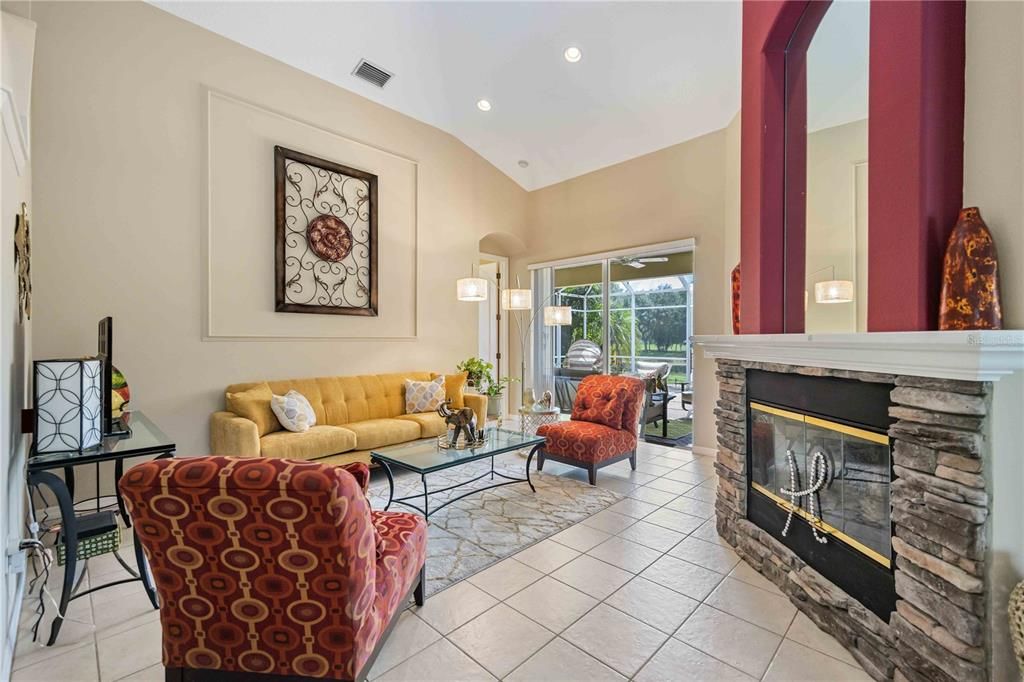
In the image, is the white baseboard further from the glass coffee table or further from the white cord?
the white cord

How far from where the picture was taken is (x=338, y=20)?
13.4 feet

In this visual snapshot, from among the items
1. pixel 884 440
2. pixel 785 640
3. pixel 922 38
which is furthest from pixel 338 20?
pixel 785 640

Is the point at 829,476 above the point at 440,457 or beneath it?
above

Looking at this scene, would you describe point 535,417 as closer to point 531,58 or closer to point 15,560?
point 531,58

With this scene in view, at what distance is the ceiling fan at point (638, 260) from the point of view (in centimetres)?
544

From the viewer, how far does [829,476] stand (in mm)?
2143

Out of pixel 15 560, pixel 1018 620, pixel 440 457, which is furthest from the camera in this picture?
pixel 440 457

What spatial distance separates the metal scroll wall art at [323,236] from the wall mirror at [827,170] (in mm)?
3912

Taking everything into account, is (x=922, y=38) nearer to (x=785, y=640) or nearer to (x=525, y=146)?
(x=785, y=640)

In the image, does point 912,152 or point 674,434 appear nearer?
point 912,152

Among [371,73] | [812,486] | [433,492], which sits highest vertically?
[371,73]

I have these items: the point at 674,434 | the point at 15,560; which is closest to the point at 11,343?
the point at 15,560

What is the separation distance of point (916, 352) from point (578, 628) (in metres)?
1.70

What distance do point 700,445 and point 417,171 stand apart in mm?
4451
